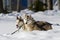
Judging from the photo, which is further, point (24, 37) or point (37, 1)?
point (37, 1)

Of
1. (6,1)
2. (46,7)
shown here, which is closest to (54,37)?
(46,7)

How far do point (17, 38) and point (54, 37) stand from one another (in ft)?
2.11

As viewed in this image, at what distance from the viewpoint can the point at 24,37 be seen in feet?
13.3

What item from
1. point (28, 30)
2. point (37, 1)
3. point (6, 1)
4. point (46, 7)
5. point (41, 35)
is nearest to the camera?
point (41, 35)

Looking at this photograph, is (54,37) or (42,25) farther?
(42,25)

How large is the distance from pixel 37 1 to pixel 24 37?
39.7ft

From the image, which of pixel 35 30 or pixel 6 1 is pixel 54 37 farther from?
pixel 6 1

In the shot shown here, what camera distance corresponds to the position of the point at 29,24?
4543mm

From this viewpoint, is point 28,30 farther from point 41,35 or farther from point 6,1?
point 6,1

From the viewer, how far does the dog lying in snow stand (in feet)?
14.7

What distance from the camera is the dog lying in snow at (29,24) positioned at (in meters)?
4.47

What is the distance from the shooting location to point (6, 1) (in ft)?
107

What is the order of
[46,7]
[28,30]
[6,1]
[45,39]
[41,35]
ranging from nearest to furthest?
[45,39] → [41,35] → [28,30] → [46,7] → [6,1]

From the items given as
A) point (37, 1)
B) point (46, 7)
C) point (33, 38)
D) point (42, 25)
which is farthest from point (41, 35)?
point (46, 7)
